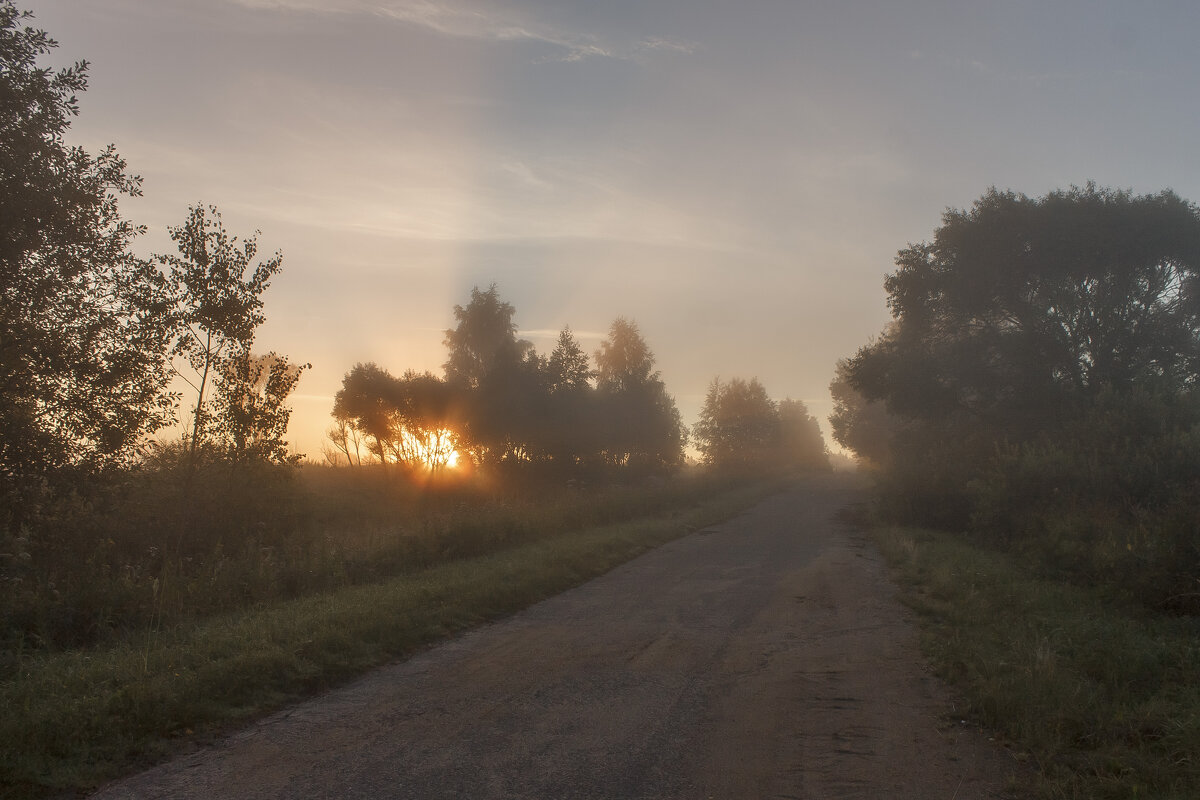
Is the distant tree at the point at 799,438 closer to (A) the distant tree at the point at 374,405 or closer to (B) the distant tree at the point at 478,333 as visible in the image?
(B) the distant tree at the point at 478,333

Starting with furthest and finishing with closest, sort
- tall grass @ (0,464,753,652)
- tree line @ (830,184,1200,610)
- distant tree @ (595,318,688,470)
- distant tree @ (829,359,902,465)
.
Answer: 1. distant tree @ (829,359,902,465)
2. distant tree @ (595,318,688,470)
3. tree line @ (830,184,1200,610)
4. tall grass @ (0,464,753,652)

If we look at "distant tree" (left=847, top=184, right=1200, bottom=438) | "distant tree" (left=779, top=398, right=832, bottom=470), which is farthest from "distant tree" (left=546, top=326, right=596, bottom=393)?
"distant tree" (left=779, top=398, right=832, bottom=470)

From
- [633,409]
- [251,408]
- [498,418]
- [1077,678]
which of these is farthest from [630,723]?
[633,409]

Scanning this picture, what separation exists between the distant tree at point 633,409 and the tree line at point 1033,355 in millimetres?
17345

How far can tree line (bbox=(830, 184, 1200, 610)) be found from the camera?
19.2 metres

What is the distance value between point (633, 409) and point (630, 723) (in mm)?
42675

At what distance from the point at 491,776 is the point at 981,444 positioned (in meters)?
25.6

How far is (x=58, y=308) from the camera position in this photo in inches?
504

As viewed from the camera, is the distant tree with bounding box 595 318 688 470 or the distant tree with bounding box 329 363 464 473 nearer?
the distant tree with bounding box 329 363 464 473

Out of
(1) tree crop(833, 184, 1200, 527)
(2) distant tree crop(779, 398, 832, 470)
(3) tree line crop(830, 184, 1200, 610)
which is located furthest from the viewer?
(2) distant tree crop(779, 398, 832, 470)

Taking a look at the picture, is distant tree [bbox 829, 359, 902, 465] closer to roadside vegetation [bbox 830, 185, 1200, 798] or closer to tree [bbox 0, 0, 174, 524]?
roadside vegetation [bbox 830, 185, 1200, 798]

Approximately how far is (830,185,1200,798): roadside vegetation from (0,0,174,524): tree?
1395cm

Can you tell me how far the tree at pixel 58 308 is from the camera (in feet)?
40.2

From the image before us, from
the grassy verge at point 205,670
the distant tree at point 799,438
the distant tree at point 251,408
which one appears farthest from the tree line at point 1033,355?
the distant tree at point 799,438
